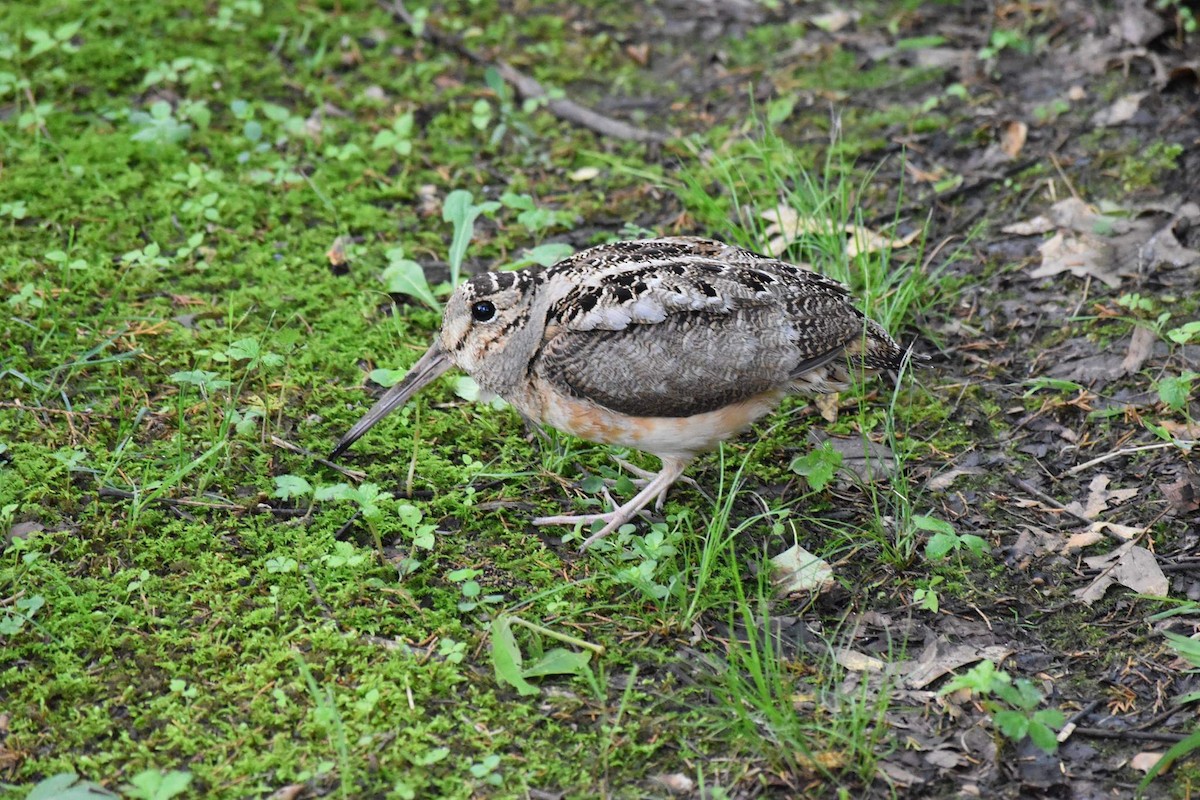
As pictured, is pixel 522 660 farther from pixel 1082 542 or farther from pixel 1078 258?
pixel 1078 258

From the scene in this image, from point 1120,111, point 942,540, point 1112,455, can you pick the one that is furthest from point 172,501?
point 1120,111

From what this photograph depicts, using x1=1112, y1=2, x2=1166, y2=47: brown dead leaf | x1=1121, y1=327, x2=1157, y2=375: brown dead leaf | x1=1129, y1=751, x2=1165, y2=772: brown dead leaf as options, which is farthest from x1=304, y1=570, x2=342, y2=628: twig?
x1=1112, y1=2, x2=1166, y2=47: brown dead leaf

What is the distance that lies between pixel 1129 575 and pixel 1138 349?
4.17 ft

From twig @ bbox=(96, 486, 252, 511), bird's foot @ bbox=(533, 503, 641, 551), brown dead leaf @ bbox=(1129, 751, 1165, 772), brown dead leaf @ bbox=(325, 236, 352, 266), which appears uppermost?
brown dead leaf @ bbox=(325, 236, 352, 266)

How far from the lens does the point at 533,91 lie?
6.96 meters

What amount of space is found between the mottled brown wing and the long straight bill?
18.8 inches

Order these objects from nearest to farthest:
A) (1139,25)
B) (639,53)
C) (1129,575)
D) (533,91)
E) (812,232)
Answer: (1129,575) → (812,232) → (1139,25) → (533,91) → (639,53)

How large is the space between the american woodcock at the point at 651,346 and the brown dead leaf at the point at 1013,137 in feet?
7.03

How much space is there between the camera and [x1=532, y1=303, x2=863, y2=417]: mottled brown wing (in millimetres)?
4238

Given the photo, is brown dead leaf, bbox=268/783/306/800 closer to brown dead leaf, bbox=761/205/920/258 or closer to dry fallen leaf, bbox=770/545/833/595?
dry fallen leaf, bbox=770/545/833/595

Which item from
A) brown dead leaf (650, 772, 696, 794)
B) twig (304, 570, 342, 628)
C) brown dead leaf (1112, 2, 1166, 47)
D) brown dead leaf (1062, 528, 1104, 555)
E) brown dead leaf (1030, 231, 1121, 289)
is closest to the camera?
brown dead leaf (650, 772, 696, 794)

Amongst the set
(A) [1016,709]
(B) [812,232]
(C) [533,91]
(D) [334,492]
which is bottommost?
(A) [1016,709]

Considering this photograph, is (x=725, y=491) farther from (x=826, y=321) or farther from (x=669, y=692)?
(x=669, y=692)

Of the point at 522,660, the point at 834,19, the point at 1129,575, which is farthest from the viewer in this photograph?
the point at 834,19
